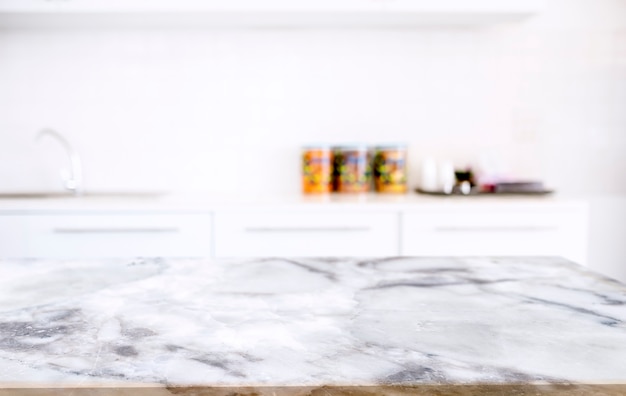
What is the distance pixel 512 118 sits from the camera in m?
2.94

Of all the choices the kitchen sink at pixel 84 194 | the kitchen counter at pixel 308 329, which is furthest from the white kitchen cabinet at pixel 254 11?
the kitchen counter at pixel 308 329

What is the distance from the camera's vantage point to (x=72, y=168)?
2803mm

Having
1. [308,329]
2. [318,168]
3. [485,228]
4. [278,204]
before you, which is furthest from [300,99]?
[308,329]

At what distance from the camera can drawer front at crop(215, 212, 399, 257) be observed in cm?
233

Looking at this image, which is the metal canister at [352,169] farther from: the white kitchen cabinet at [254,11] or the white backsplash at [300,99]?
the white kitchen cabinet at [254,11]

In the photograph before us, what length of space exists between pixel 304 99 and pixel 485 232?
3.65ft

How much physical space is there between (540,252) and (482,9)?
1.05m

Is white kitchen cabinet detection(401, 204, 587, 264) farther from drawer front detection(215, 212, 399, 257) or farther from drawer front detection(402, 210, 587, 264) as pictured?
drawer front detection(215, 212, 399, 257)

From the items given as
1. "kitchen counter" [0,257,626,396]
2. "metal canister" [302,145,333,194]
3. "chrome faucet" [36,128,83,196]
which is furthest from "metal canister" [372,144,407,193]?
"kitchen counter" [0,257,626,396]

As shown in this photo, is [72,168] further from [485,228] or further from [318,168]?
[485,228]

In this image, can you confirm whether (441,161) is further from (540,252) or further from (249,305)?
(249,305)

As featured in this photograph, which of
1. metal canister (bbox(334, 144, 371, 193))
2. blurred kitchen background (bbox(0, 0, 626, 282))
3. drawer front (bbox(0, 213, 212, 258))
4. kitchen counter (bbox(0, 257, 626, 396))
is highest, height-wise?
blurred kitchen background (bbox(0, 0, 626, 282))

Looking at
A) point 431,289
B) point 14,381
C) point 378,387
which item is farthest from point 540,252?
point 14,381

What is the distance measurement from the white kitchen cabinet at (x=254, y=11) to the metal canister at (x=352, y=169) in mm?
600
